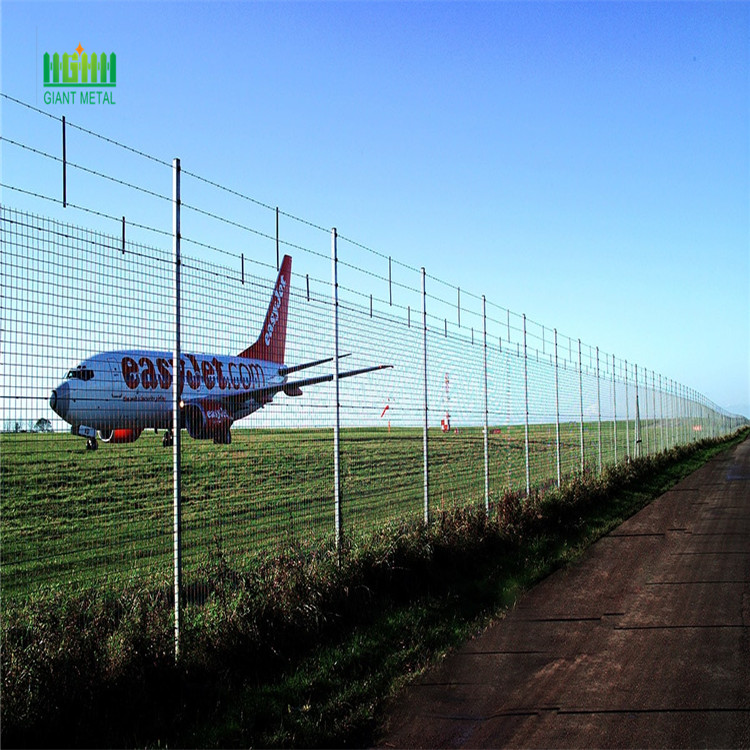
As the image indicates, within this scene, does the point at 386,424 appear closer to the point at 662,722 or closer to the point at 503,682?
the point at 503,682

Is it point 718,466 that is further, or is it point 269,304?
point 718,466

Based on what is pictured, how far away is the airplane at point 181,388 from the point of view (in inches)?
192

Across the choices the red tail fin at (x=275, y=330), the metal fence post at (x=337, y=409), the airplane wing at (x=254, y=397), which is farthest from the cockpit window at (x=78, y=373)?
the metal fence post at (x=337, y=409)

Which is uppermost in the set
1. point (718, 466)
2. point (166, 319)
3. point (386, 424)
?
point (166, 319)

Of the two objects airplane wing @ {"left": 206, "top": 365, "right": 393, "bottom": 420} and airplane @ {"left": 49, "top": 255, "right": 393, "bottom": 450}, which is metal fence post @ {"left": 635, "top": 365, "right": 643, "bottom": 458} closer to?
airplane wing @ {"left": 206, "top": 365, "right": 393, "bottom": 420}

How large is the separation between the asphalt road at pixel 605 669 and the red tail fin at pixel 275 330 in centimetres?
301

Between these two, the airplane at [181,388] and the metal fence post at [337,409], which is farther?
the metal fence post at [337,409]

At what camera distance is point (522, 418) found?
1341 cm

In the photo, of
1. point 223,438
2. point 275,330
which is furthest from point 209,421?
point 275,330

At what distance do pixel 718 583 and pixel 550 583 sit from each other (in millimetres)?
1796

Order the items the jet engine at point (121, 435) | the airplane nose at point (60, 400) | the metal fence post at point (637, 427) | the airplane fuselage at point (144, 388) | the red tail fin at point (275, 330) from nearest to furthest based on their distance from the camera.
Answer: the airplane nose at point (60, 400), the airplane fuselage at point (144, 388), the jet engine at point (121, 435), the red tail fin at point (275, 330), the metal fence post at point (637, 427)

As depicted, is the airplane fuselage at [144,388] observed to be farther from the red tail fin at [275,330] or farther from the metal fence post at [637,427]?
the metal fence post at [637,427]

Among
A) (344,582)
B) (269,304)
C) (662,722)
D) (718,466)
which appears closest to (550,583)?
(344,582)

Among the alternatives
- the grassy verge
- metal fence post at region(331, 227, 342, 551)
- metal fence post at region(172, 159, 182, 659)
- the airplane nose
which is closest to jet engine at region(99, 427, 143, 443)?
metal fence post at region(172, 159, 182, 659)
